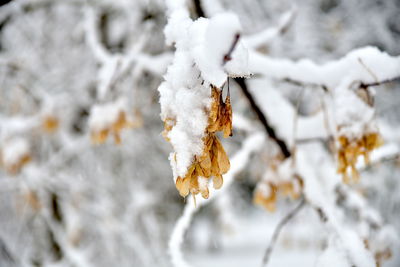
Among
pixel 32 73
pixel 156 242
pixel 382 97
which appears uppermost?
pixel 32 73

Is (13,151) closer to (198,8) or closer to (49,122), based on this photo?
(49,122)

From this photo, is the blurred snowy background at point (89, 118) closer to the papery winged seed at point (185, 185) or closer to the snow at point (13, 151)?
the snow at point (13, 151)

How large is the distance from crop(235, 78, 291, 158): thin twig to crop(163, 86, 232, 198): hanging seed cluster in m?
0.51

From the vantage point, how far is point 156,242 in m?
3.99

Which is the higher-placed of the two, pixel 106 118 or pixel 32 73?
pixel 32 73

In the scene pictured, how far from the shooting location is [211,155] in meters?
0.64

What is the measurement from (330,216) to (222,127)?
0.78 metres

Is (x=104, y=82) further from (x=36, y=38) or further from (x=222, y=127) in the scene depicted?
(x=36, y=38)

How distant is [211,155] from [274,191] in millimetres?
1062

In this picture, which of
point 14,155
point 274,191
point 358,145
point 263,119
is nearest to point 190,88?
point 358,145

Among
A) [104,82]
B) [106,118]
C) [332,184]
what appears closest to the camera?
[332,184]

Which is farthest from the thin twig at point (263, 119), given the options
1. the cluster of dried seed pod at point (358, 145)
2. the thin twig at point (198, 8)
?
the cluster of dried seed pod at point (358, 145)

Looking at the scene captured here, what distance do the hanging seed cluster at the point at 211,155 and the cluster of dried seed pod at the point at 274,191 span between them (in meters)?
0.94

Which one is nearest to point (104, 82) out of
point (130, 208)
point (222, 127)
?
point (222, 127)
